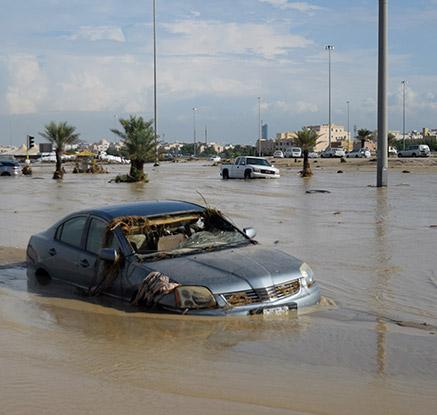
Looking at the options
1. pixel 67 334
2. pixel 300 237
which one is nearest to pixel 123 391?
pixel 67 334

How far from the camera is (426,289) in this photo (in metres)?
9.39

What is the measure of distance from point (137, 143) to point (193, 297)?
35291mm

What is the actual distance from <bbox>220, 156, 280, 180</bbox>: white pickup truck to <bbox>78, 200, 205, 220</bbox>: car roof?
32.8m

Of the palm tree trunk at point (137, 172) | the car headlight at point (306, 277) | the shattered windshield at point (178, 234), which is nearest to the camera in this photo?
the car headlight at point (306, 277)

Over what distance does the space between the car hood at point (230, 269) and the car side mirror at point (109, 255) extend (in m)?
0.40

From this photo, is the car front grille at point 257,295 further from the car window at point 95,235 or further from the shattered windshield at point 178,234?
the car window at point 95,235

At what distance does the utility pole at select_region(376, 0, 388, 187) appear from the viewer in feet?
101

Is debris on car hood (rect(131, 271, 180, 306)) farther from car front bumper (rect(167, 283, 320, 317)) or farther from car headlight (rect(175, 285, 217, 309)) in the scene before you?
car front bumper (rect(167, 283, 320, 317))

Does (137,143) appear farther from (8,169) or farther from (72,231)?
(72,231)

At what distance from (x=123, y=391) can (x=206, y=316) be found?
7.31ft

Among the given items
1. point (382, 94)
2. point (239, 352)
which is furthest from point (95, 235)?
point (382, 94)

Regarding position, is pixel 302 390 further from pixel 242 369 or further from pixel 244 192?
pixel 244 192

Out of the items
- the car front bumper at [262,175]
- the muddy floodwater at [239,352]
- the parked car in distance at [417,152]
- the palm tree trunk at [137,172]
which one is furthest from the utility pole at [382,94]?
the parked car in distance at [417,152]

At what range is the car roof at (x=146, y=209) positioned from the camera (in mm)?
8961
